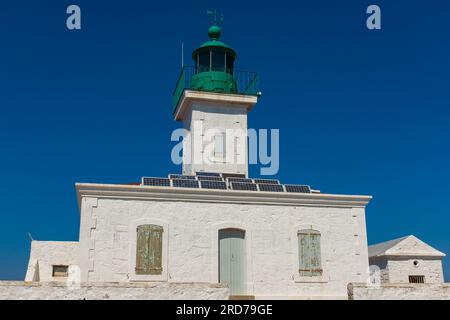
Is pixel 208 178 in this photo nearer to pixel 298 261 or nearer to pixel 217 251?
pixel 217 251

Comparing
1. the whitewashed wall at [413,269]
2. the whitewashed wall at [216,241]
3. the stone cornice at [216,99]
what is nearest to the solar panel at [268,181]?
the whitewashed wall at [216,241]

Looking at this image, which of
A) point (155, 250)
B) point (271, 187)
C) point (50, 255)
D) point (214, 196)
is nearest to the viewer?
point (155, 250)

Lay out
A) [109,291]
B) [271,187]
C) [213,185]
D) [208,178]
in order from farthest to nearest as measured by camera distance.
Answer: [208,178] → [271,187] → [213,185] → [109,291]

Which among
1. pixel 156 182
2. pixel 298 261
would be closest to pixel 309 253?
pixel 298 261

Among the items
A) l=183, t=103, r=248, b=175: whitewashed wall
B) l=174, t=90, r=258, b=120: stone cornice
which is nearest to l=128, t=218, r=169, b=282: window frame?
l=183, t=103, r=248, b=175: whitewashed wall

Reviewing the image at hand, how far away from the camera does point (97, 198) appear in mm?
17422

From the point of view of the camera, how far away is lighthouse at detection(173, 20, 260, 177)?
24.5 m

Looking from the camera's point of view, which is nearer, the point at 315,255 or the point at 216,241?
the point at 216,241

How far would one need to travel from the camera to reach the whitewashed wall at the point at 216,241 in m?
17.1

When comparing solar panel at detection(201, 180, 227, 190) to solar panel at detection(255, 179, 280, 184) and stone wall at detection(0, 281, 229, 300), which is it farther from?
stone wall at detection(0, 281, 229, 300)

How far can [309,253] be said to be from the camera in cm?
1852

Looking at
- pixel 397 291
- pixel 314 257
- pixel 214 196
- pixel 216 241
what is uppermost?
pixel 214 196

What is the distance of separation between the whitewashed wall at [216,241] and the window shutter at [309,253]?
0.73ft

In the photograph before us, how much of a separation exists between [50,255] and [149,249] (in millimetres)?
7135
